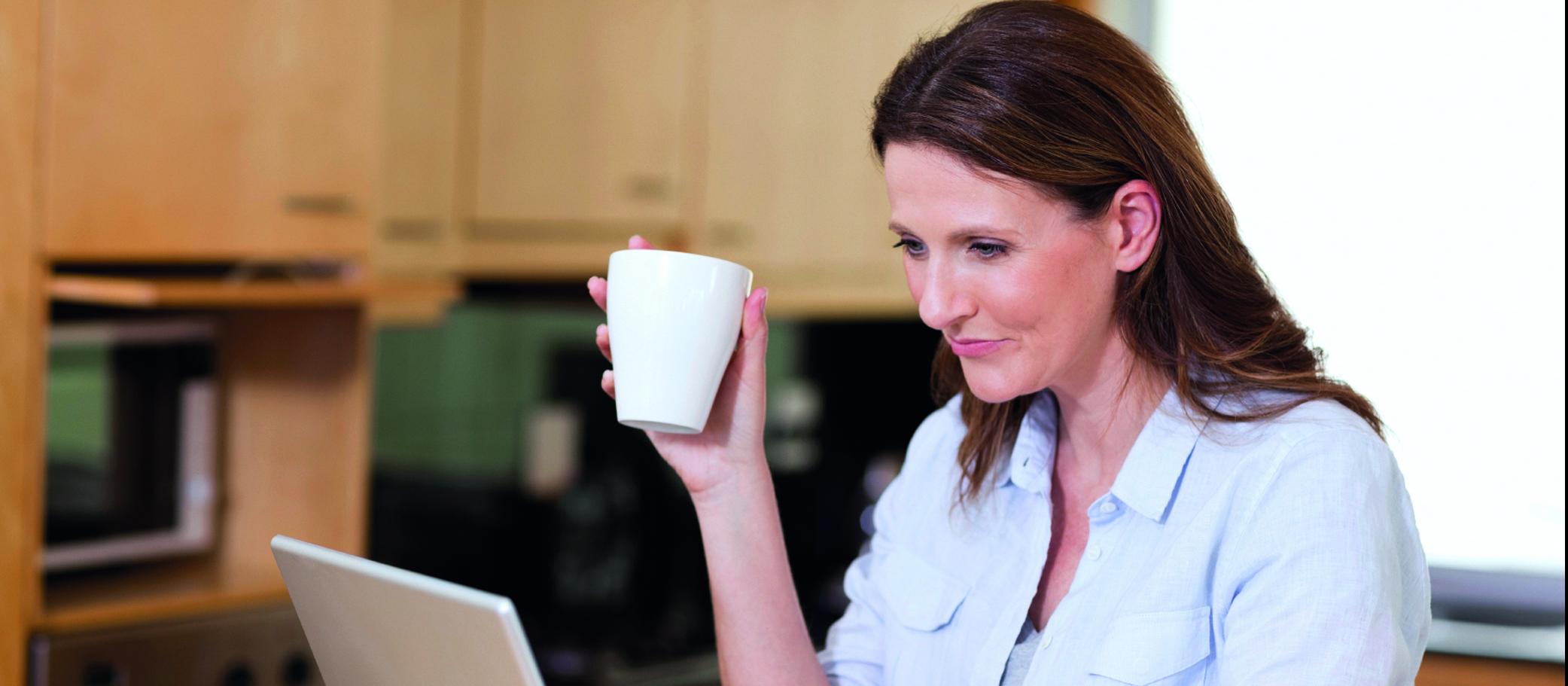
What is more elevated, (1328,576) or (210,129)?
(210,129)

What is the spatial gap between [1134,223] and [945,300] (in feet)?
0.53

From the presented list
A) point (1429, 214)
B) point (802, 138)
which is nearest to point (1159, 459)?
point (802, 138)

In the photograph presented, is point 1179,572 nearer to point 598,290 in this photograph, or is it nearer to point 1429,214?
point 598,290

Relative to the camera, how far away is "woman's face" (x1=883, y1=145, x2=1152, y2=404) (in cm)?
101

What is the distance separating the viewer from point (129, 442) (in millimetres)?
1770

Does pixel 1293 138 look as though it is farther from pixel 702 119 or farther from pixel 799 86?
pixel 702 119

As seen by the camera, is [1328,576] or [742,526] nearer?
[1328,576]

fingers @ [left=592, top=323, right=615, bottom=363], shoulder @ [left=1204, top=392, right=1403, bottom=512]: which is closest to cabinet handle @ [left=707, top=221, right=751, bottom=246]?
fingers @ [left=592, top=323, right=615, bottom=363]

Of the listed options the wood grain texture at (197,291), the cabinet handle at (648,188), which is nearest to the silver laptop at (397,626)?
the wood grain texture at (197,291)

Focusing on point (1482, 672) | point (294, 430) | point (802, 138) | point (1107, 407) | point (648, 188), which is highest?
point (802, 138)

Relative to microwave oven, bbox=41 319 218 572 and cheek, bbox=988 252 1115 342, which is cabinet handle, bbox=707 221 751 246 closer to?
microwave oven, bbox=41 319 218 572

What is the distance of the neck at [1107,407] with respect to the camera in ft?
3.68

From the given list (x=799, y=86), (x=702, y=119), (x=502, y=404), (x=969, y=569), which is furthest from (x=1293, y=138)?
(x=969, y=569)

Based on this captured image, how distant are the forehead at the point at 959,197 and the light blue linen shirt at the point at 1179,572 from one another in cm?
21
